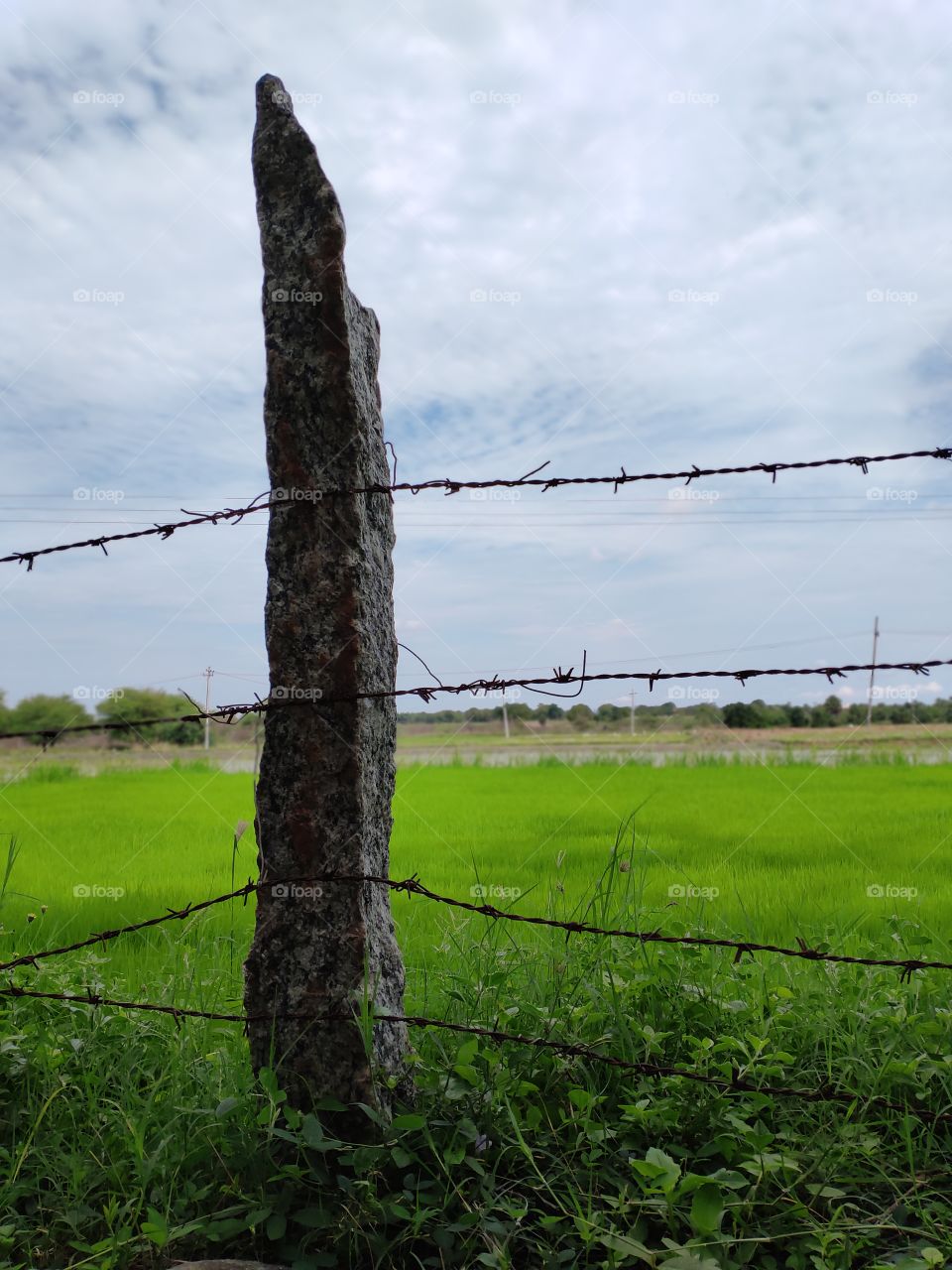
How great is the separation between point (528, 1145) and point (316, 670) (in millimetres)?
1456

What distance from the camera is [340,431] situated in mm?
2648

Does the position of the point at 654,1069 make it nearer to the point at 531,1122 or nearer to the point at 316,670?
the point at 531,1122

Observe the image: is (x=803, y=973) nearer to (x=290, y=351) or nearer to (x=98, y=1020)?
(x=98, y=1020)

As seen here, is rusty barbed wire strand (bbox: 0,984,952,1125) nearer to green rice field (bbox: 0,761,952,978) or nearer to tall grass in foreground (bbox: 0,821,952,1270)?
tall grass in foreground (bbox: 0,821,952,1270)

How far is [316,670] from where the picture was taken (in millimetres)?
2580

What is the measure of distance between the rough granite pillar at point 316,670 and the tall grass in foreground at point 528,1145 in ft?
0.69

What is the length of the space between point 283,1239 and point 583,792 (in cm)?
852

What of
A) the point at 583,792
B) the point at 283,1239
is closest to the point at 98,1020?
the point at 283,1239

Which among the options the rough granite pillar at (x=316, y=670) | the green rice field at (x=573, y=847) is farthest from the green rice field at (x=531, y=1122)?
the green rice field at (x=573, y=847)

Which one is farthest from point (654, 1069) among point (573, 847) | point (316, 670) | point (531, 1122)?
point (573, 847)

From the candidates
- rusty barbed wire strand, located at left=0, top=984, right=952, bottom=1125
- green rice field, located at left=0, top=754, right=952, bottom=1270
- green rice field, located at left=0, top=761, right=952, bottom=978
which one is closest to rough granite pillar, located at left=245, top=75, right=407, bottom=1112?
rusty barbed wire strand, located at left=0, top=984, right=952, bottom=1125

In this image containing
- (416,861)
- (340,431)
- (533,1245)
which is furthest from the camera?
(416,861)

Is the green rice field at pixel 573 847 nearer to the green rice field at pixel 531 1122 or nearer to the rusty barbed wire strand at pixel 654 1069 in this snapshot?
the green rice field at pixel 531 1122

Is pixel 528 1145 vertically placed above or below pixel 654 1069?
below
